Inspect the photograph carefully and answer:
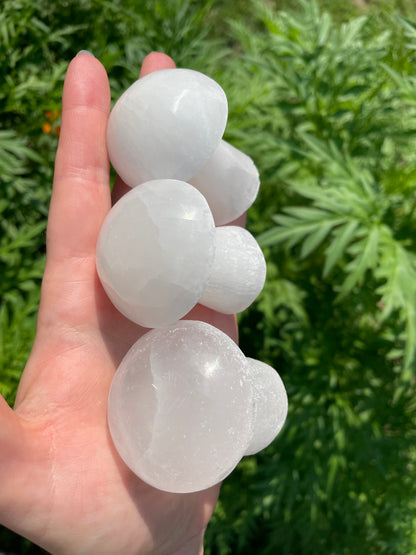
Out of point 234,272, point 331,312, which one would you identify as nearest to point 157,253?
point 234,272

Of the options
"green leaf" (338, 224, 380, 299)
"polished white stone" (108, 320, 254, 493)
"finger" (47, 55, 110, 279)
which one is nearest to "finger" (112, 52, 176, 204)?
"finger" (47, 55, 110, 279)

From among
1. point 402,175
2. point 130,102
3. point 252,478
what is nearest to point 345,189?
point 402,175

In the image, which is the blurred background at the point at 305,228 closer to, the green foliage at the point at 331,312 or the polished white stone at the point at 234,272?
the green foliage at the point at 331,312

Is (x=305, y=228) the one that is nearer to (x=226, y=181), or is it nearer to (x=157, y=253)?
(x=226, y=181)

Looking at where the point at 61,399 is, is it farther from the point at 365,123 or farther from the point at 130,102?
the point at 365,123

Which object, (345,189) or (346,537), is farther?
(346,537)

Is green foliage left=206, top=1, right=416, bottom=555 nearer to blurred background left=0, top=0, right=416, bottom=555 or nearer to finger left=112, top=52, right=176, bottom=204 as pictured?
blurred background left=0, top=0, right=416, bottom=555
